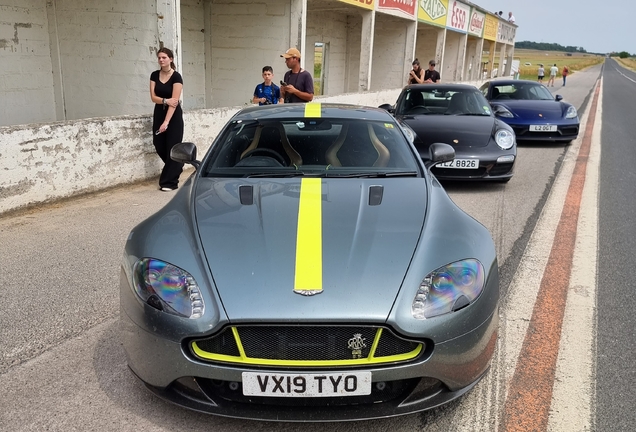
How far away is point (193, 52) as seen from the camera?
40.7 ft

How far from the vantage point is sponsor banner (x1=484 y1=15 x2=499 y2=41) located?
103ft

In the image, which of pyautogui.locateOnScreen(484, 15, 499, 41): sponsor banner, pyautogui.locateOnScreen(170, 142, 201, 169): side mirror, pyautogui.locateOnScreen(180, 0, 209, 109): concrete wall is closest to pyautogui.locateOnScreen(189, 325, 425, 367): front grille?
pyautogui.locateOnScreen(170, 142, 201, 169): side mirror

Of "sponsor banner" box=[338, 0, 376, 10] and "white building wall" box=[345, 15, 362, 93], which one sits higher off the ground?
"sponsor banner" box=[338, 0, 376, 10]

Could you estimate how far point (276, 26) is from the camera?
455 inches

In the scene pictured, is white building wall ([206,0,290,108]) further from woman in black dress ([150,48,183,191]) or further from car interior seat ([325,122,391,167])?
car interior seat ([325,122,391,167])

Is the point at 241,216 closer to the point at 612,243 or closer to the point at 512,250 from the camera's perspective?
the point at 512,250

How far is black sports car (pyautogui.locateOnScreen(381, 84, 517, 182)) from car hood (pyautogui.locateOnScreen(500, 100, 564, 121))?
3.30m

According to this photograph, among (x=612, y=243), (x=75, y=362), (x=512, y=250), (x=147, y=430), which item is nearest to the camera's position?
(x=147, y=430)

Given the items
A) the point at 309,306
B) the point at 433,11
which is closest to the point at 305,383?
the point at 309,306

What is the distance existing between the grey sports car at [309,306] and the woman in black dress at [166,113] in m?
4.14

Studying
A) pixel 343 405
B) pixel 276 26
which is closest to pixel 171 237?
pixel 343 405

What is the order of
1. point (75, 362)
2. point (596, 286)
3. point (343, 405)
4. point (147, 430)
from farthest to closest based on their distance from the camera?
point (596, 286) → point (75, 362) → point (147, 430) → point (343, 405)

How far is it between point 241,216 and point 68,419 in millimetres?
1201

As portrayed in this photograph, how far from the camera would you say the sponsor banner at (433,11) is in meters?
19.1
